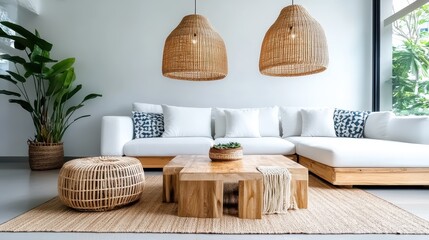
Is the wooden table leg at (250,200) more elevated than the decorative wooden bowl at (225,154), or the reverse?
the decorative wooden bowl at (225,154)

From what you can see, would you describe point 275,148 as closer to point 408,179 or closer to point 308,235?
point 408,179

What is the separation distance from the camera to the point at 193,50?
2.22 meters

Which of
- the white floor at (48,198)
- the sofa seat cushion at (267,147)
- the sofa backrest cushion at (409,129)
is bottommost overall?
the white floor at (48,198)

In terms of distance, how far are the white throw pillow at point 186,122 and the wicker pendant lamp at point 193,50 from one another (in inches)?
57.5

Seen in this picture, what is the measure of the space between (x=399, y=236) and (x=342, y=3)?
3802 mm

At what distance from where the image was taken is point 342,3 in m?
4.30

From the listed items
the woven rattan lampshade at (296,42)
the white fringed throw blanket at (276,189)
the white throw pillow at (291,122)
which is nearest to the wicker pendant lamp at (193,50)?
the woven rattan lampshade at (296,42)

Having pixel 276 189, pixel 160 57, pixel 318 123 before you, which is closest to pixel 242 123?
pixel 318 123

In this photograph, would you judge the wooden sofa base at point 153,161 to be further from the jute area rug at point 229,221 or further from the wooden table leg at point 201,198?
the wooden table leg at point 201,198

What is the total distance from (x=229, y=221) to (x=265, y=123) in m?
2.28

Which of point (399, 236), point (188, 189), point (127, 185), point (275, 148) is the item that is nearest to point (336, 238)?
point (399, 236)

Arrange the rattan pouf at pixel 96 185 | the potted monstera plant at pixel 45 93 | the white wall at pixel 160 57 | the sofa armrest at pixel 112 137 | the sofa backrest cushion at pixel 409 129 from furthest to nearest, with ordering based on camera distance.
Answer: the white wall at pixel 160 57
the potted monstera plant at pixel 45 93
the sofa armrest at pixel 112 137
the sofa backrest cushion at pixel 409 129
the rattan pouf at pixel 96 185

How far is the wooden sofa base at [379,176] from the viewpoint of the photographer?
2500 mm

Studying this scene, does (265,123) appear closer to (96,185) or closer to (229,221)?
(229,221)
